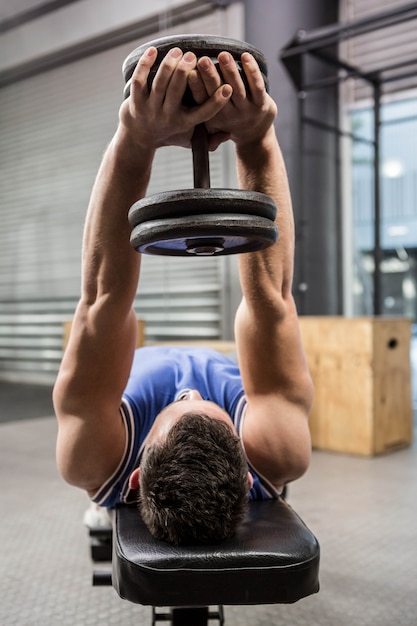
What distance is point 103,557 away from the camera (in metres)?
1.45

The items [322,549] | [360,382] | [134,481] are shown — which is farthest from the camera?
[360,382]

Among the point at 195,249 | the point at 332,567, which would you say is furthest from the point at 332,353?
the point at 195,249

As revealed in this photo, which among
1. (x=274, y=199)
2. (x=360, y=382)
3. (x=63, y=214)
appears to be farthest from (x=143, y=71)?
(x=63, y=214)

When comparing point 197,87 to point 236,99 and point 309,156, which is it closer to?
point 236,99

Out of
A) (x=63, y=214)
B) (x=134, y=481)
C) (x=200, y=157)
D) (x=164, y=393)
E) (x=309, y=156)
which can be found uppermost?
(x=309, y=156)

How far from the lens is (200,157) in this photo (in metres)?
1.10

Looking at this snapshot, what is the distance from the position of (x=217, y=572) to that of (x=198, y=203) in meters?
0.56

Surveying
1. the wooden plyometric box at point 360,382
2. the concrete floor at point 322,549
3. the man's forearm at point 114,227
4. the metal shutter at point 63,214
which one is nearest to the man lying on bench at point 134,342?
the man's forearm at point 114,227

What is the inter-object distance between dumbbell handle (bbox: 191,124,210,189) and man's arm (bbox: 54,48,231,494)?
0.11 metres

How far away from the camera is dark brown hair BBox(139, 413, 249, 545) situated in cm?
100

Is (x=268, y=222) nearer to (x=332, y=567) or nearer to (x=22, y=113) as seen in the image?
(x=332, y=567)

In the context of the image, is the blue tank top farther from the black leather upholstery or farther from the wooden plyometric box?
the wooden plyometric box

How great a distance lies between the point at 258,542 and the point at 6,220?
13.6 ft

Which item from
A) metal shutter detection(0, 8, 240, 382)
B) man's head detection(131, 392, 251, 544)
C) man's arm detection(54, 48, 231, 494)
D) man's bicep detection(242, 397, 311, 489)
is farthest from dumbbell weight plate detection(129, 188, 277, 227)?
metal shutter detection(0, 8, 240, 382)
